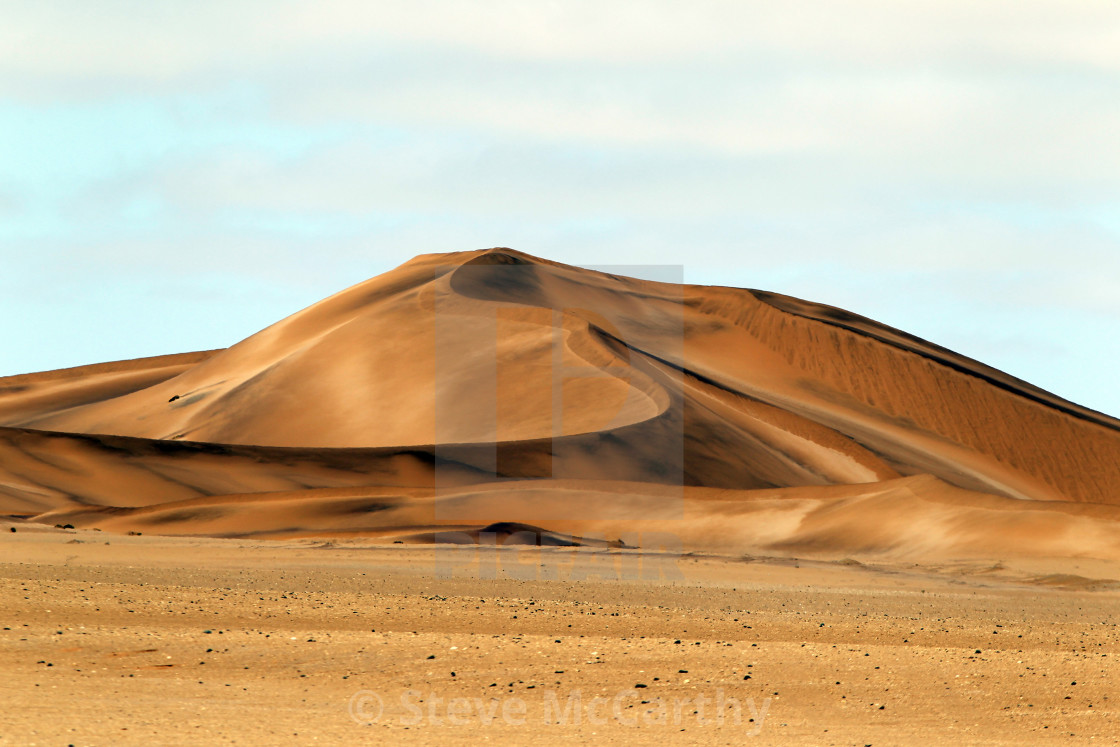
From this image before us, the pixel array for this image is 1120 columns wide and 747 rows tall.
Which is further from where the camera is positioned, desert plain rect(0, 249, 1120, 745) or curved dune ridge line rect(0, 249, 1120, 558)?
curved dune ridge line rect(0, 249, 1120, 558)

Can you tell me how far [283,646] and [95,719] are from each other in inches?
135

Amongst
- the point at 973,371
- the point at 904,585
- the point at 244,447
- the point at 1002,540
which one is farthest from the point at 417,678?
the point at 973,371

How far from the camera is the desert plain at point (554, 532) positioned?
9938mm

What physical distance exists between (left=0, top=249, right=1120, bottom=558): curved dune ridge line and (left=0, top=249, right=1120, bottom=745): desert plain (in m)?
0.17

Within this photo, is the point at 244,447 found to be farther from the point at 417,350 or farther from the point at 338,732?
the point at 338,732

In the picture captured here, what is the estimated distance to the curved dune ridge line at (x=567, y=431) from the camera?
33312 mm

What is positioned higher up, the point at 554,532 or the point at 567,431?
the point at 567,431

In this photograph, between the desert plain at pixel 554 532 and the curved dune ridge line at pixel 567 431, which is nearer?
the desert plain at pixel 554 532

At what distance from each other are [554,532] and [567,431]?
14.5 meters

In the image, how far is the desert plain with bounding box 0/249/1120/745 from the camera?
994cm

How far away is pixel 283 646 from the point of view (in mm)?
11797

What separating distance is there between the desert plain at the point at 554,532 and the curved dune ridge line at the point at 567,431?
17cm

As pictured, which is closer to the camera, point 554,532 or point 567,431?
point 554,532

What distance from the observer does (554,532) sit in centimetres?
3231
